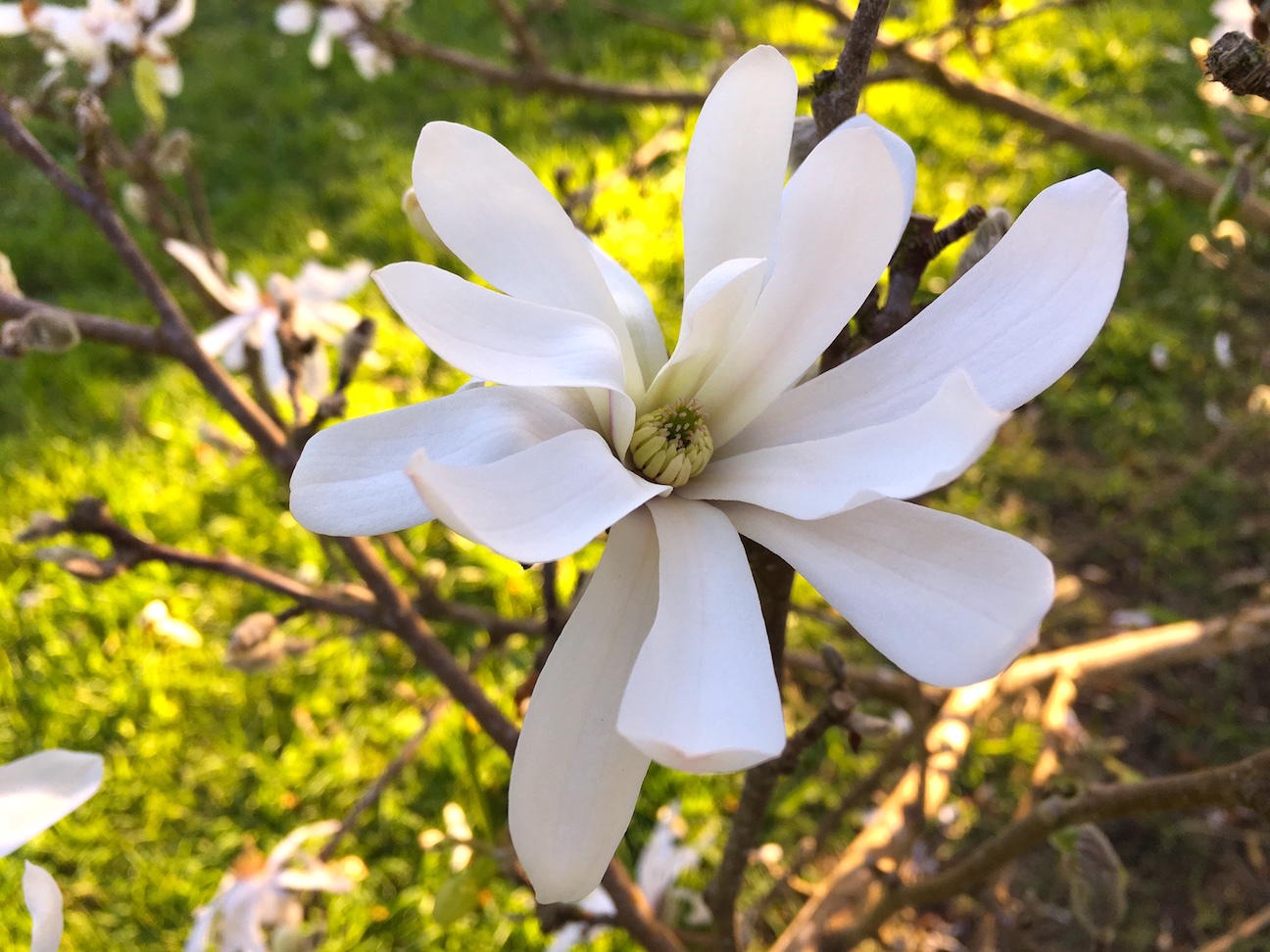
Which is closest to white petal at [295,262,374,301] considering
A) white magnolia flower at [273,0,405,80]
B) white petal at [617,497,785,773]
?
white magnolia flower at [273,0,405,80]

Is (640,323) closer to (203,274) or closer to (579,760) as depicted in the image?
(579,760)

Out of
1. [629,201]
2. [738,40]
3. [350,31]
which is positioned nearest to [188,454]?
[350,31]

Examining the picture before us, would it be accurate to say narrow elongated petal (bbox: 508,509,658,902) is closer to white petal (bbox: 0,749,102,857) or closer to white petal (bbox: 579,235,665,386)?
Result: white petal (bbox: 579,235,665,386)

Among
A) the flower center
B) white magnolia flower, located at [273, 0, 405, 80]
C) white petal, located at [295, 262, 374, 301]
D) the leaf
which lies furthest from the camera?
white magnolia flower, located at [273, 0, 405, 80]

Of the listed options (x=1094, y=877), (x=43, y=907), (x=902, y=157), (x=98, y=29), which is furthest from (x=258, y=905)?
(x=98, y=29)

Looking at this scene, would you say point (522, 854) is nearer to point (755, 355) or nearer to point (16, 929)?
point (755, 355)
